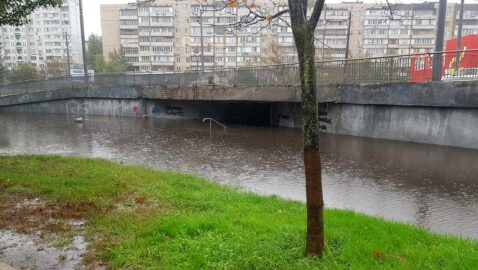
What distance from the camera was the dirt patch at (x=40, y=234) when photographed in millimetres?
4230

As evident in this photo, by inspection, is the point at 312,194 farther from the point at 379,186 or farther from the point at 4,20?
the point at 4,20

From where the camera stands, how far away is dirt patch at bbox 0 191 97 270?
13.9 ft

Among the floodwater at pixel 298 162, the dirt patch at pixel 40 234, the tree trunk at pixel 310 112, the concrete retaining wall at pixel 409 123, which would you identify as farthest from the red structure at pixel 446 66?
the dirt patch at pixel 40 234

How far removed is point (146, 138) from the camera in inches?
704

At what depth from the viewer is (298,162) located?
1219 cm

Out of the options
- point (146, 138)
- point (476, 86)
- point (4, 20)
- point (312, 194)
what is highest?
point (4, 20)

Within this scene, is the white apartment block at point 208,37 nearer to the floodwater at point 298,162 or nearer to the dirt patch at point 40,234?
the floodwater at point 298,162

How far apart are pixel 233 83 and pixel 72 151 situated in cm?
1058

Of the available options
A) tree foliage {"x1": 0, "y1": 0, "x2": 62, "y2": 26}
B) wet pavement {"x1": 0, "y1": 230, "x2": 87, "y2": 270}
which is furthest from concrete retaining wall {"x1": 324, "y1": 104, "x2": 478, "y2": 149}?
wet pavement {"x1": 0, "y1": 230, "x2": 87, "y2": 270}

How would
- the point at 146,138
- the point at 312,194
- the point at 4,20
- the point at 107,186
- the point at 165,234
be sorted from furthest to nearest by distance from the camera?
1. the point at 146,138
2. the point at 4,20
3. the point at 107,186
4. the point at 165,234
5. the point at 312,194

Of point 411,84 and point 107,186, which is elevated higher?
point 411,84

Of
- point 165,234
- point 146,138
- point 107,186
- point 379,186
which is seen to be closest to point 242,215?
point 165,234

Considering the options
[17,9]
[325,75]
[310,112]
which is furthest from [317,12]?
[325,75]

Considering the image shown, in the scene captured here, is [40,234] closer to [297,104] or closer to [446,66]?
[446,66]
